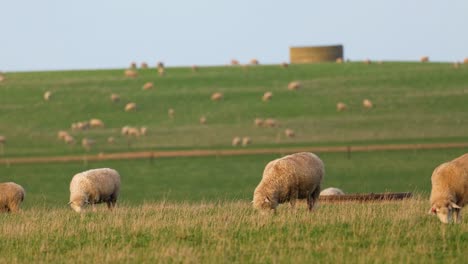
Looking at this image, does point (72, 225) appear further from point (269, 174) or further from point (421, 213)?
point (421, 213)

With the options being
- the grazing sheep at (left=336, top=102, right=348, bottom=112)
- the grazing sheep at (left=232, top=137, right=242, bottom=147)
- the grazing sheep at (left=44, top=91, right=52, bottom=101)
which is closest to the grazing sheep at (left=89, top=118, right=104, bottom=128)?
the grazing sheep at (left=44, top=91, right=52, bottom=101)

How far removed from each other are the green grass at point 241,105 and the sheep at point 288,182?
37061mm

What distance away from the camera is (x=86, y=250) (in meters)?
16.0

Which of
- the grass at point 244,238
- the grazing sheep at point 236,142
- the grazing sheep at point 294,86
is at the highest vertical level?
the grass at point 244,238

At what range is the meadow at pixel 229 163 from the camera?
1588 centimetres

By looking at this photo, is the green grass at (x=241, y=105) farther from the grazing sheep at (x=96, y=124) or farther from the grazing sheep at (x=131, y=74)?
the grazing sheep at (x=96, y=124)

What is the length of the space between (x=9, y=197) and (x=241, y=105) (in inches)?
1880

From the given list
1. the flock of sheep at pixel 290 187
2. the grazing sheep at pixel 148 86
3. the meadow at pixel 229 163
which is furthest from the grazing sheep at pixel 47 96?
the flock of sheep at pixel 290 187

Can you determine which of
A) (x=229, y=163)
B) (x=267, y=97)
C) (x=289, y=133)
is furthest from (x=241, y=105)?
(x=229, y=163)

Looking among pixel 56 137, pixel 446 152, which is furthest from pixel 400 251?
pixel 56 137

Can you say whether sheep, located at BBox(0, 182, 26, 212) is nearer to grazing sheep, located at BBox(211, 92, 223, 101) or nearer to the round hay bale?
grazing sheep, located at BBox(211, 92, 223, 101)

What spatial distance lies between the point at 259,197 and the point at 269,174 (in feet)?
1.77

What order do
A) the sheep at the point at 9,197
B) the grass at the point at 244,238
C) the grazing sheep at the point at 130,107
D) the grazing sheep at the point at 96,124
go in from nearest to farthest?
the grass at the point at 244,238
the sheep at the point at 9,197
the grazing sheep at the point at 96,124
the grazing sheep at the point at 130,107

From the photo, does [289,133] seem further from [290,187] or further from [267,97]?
[290,187]
